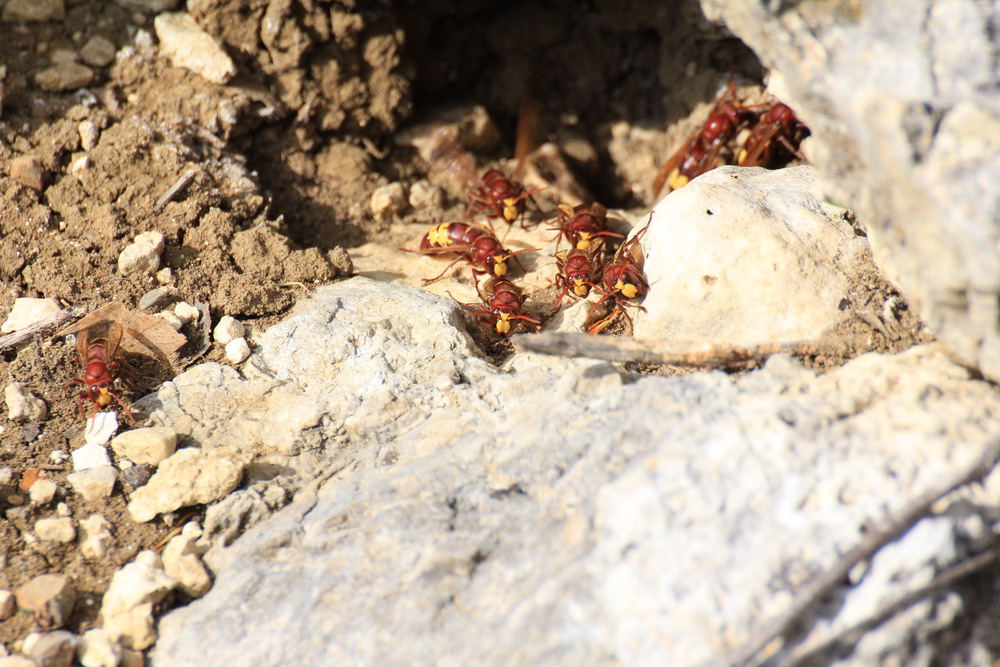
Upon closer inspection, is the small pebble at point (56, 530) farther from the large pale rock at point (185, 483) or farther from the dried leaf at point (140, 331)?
the dried leaf at point (140, 331)

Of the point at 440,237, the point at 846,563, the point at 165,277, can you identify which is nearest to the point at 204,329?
the point at 165,277

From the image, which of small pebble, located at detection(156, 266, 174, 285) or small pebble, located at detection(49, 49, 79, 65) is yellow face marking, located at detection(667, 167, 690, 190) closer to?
small pebble, located at detection(156, 266, 174, 285)

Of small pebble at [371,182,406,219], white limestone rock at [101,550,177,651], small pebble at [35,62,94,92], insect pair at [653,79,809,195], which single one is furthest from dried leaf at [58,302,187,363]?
insect pair at [653,79,809,195]

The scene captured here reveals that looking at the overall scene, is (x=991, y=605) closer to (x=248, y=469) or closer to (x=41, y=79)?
(x=248, y=469)

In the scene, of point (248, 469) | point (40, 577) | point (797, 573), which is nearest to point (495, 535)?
point (797, 573)

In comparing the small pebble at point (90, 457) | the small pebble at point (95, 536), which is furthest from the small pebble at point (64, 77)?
the small pebble at point (95, 536)

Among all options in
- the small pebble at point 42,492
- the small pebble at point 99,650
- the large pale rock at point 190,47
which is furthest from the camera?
the large pale rock at point 190,47
